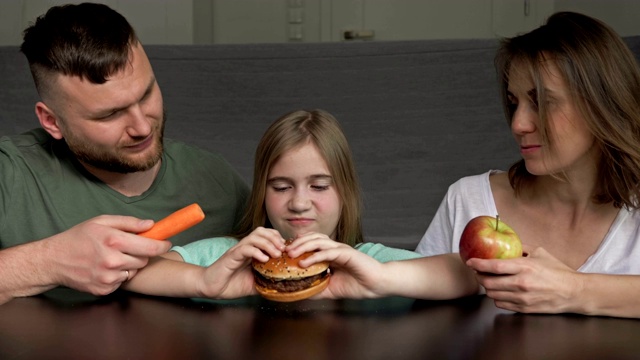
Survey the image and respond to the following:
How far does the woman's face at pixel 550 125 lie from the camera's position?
1652 mm

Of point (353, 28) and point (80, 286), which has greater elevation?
point (353, 28)

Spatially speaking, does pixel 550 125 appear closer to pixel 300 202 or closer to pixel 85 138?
pixel 300 202

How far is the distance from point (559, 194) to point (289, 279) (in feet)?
2.53

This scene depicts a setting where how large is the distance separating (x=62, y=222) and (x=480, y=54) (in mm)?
1621

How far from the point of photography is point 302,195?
5.71 feet

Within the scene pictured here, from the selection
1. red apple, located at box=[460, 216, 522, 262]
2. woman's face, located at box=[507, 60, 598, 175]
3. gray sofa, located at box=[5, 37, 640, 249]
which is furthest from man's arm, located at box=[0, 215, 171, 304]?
gray sofa, located at box=[5, 37, 640, 249]

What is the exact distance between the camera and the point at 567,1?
5039 millimetres

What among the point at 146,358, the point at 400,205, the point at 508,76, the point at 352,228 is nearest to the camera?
the point at 146,358

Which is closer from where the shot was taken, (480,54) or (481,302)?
(481,302)

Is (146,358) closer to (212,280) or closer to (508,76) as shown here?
(212,280)

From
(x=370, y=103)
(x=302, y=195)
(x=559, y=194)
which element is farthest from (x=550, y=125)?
(x=370, y=103)

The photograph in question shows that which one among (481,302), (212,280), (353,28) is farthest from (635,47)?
(353,28)

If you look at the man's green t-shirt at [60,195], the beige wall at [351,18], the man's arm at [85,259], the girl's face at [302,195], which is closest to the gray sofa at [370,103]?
the man's green t-shirt at [60,195]

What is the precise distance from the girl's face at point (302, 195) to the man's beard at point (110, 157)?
0.28 m
